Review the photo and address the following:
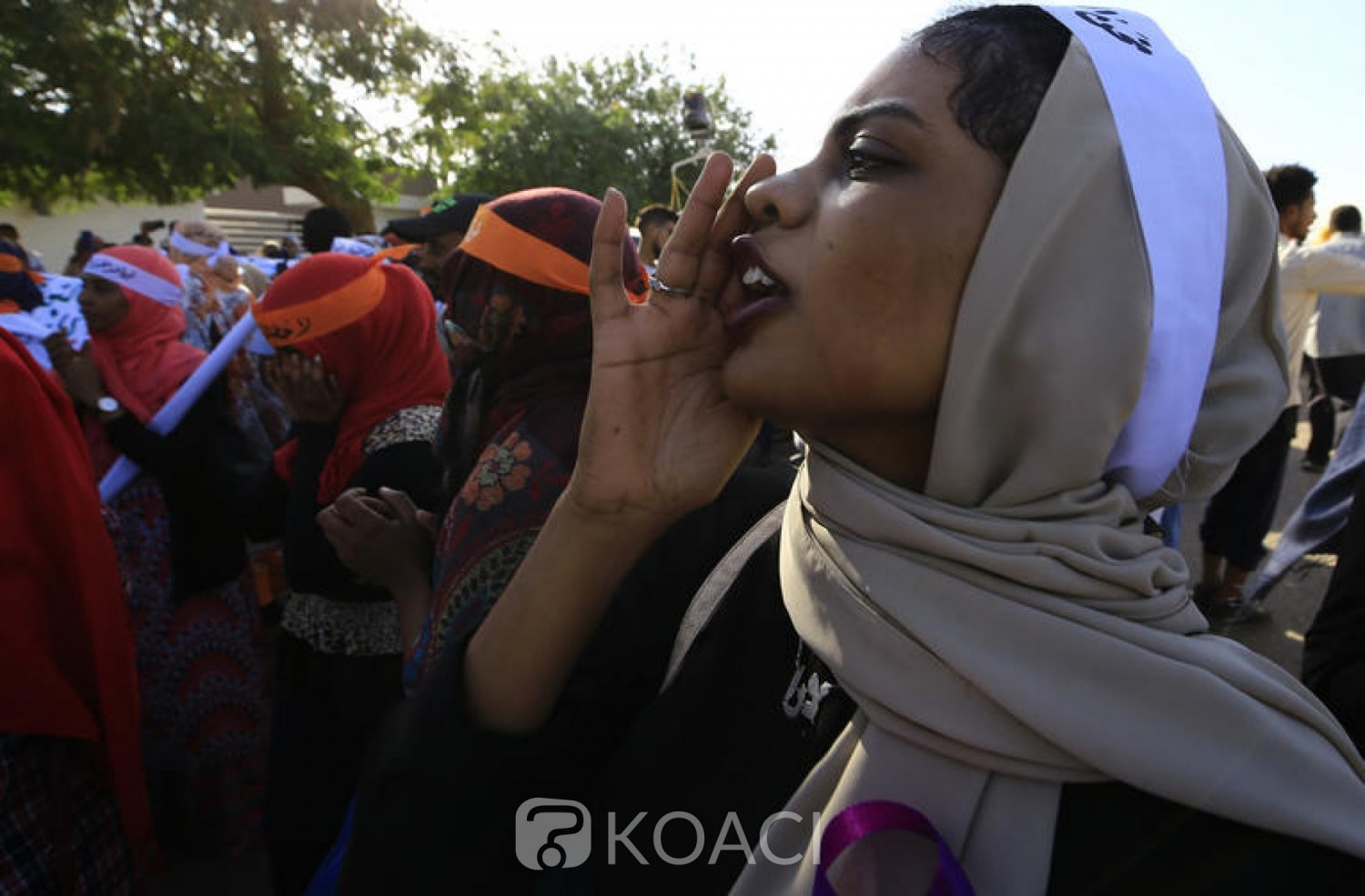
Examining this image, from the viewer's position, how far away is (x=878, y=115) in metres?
0.98

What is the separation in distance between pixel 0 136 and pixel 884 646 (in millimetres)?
19795

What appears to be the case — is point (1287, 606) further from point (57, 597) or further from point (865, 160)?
point (57, 597)

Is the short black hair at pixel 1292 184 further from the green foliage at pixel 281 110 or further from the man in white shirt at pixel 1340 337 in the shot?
the green foliage at pixel 281 110

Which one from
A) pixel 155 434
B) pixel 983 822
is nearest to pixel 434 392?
pixel 155 434

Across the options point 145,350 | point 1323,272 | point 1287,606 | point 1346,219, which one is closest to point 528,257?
point 145,350

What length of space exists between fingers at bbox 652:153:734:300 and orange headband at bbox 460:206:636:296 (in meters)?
0.88

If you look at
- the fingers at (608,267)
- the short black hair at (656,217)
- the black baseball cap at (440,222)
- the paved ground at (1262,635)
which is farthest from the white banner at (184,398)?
the short black hair at (656,217)

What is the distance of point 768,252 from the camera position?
3.38 ft

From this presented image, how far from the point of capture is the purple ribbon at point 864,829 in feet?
2.79

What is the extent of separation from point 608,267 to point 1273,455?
4.83 meters

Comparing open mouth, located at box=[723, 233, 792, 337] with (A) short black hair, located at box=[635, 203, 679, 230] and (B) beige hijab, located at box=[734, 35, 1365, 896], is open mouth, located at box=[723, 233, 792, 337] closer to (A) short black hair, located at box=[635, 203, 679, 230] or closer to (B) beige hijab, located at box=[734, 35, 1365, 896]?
(B) beige hijab, located at box=[734, 35, 1365, 896]

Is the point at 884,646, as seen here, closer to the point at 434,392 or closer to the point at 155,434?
the point at 434,392

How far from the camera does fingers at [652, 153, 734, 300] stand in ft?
3.90

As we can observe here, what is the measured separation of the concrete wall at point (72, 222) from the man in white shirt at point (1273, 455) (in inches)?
973
